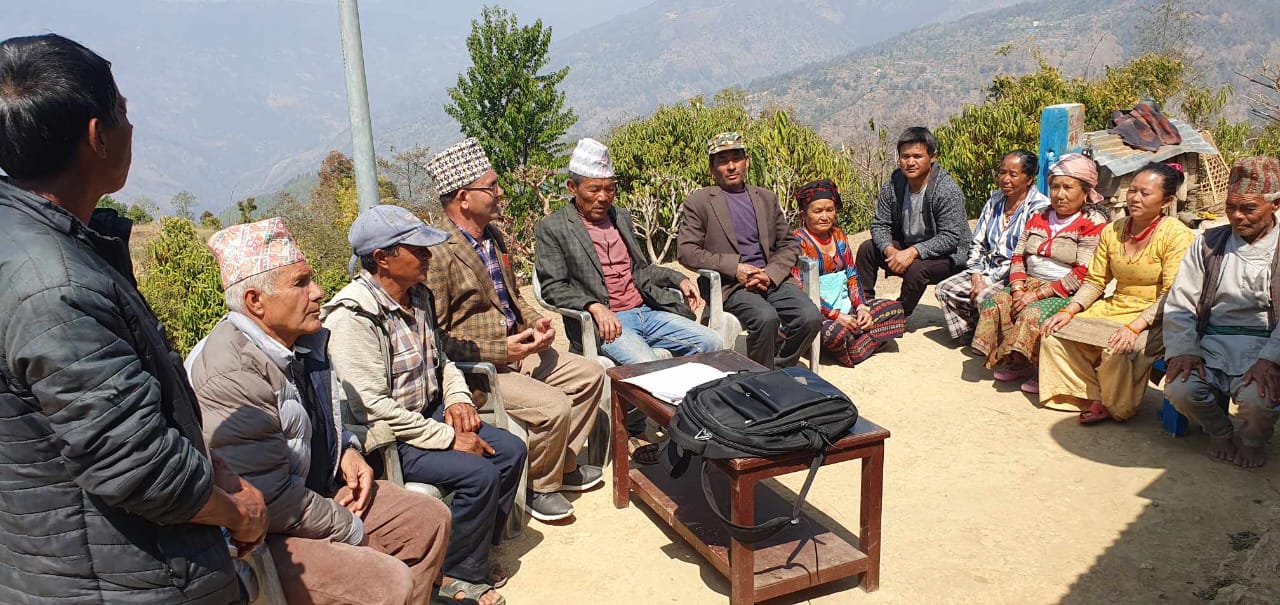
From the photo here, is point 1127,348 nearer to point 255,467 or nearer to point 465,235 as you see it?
point 465,235

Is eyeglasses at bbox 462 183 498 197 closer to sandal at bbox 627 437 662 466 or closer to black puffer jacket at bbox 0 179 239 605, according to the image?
sandal at bbox 627 437 662 466

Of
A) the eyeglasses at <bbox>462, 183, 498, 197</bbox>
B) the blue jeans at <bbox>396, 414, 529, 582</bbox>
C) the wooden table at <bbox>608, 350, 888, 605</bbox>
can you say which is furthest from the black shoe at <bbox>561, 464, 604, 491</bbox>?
the eyeglasses at <bbox>462, 183, 498, 197</bbox>

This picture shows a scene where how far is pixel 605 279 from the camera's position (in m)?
4.77

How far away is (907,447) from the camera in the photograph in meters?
4.42

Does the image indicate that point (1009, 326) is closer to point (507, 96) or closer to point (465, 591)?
point (465, 591)

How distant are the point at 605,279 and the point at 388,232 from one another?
6.00 feet

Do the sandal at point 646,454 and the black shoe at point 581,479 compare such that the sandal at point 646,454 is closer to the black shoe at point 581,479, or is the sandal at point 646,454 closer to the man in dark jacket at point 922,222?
the black shoe at point 581,479

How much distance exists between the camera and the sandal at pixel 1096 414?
4.53 meters

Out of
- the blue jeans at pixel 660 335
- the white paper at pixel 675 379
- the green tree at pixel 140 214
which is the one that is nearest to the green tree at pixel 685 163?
the blue jeans at pixel 660 335

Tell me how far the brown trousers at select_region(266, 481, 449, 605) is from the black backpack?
921 millimetres

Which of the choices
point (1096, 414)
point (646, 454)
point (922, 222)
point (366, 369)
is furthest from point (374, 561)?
point (922, 222)

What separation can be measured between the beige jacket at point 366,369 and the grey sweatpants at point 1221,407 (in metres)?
3.42

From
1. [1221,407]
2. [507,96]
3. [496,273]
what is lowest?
[1221,407]

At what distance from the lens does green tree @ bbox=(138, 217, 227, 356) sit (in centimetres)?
629
